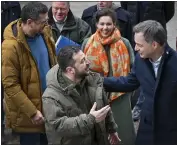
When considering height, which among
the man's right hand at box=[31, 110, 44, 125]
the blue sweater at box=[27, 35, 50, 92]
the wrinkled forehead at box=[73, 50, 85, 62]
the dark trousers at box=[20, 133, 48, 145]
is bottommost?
the dark trousers at box=[20, 133, 48, 145]

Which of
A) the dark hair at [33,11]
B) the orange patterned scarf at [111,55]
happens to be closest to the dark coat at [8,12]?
the orange patterned scarf at [111,55]

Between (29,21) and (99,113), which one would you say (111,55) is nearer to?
(29,21)

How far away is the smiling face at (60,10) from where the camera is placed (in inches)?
191

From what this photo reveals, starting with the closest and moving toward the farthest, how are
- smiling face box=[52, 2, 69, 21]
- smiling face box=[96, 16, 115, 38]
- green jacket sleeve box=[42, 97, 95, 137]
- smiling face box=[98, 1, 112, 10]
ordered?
1. green jacket sleeve box=[42, 97, 95, 137]
2. smiling face box=[96, 16, 115, 38]
3. smiling face box=[52, 2, 69, 21]
4. smiling face box=[98, 1, 112, 10]

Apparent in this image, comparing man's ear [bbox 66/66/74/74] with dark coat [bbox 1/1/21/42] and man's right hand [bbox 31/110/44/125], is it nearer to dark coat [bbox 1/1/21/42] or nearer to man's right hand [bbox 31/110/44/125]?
man's right hand [bbox 31/110/44/125]

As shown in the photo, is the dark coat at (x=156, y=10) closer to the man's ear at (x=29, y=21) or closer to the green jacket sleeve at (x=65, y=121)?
the man's ear at (x=29, y=21)

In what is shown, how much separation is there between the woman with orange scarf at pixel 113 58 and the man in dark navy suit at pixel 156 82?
0.76 metres

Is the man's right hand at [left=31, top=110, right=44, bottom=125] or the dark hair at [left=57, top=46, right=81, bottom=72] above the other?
the dark hair at [left=57, top=46, right=81, bottom=72]

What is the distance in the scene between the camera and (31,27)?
385 cm

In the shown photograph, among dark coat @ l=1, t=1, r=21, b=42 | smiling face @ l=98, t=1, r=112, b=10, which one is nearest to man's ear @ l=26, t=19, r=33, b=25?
smiling face @ l=98, t=1, r=112, b=10

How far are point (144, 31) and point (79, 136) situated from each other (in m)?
0.96

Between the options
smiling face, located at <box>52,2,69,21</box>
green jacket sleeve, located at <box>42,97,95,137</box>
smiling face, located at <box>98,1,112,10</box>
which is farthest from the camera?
smiling face, located at <box>98,1,112,10</box>

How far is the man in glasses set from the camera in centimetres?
381

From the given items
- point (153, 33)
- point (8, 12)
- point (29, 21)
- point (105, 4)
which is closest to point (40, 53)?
point (29, 21)
